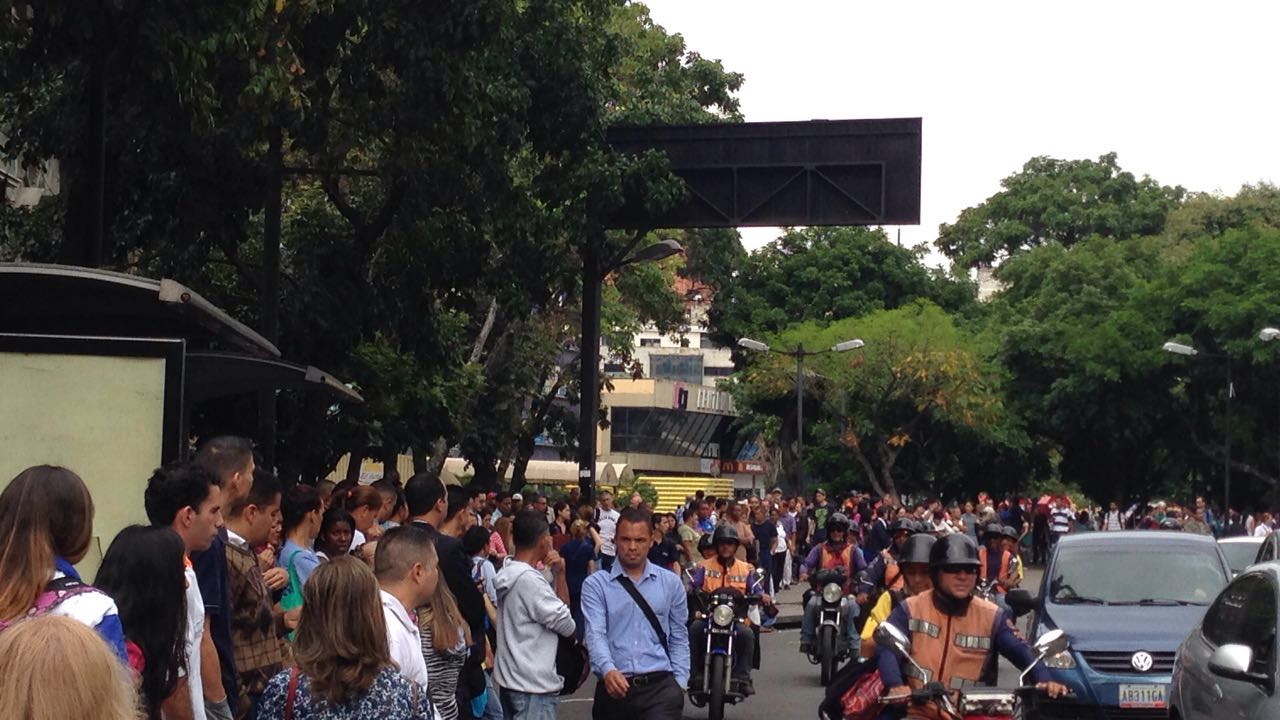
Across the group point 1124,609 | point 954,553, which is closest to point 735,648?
point 1124,609

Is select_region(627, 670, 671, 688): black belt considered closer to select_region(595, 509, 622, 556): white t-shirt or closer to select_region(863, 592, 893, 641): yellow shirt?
select_region(863, 592, 893, 641): yellow shirt

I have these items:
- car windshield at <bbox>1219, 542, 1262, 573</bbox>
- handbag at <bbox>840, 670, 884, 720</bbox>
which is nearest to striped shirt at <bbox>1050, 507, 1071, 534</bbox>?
car windshield at <bbox>1219, 542, 1262, 573</bbox>

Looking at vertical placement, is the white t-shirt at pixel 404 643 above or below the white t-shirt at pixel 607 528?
above

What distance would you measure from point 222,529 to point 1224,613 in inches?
204

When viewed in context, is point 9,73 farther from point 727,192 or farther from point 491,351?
point 491,351

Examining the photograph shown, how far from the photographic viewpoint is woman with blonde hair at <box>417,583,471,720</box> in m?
8.26

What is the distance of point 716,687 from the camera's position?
14953mm

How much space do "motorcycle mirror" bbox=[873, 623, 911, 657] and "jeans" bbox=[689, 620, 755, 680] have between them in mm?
7487

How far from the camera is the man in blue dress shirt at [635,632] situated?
9.17m

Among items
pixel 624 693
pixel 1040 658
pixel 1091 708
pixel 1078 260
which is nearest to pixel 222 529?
pixel 624 693

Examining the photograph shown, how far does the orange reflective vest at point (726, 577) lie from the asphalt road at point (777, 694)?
1.28 metres

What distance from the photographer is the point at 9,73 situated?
16.1m

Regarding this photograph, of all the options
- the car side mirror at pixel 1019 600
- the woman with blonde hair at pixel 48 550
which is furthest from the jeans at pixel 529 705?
the car side mirror at pixel 1019 600

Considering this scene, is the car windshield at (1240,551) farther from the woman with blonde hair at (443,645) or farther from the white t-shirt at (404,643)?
the white t-shirt at (404,643)
